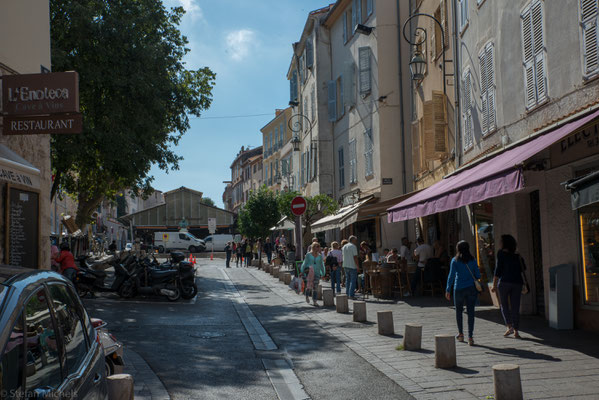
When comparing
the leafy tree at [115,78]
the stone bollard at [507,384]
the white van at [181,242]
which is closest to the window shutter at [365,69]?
the leafy tree at [115,78]

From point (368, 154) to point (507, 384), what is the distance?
2017 centimetres

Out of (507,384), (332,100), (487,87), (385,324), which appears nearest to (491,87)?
(487,87)

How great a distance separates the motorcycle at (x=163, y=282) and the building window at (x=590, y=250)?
1080 cm

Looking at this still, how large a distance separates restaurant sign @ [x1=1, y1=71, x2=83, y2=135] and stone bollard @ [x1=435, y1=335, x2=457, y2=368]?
250 inches

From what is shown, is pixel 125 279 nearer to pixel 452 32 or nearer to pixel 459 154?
pixel 459 154

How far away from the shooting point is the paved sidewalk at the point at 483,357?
672cm

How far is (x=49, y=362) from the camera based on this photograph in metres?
3.11

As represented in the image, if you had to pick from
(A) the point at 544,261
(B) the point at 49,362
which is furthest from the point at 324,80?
(B) the point at 49,362

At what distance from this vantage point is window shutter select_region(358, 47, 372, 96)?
25.6 m

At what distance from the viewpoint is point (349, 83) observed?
2836cm

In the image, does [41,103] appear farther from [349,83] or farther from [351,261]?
[349,83]

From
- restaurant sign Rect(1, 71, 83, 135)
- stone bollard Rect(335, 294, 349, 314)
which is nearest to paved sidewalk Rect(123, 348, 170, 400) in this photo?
restaurant sign Rect(1, 71, 83, 135)

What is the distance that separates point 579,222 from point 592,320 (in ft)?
5.05

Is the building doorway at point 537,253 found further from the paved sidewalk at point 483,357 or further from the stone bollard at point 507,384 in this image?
the stone bollard at point 507,384
